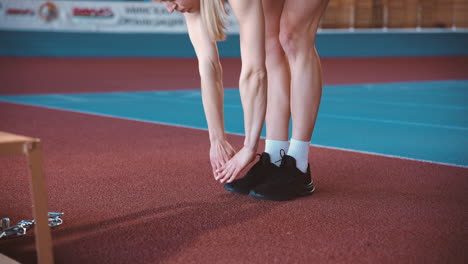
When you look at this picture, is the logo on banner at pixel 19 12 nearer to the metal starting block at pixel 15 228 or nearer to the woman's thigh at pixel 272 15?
the woman's thigh at pixel 272 15

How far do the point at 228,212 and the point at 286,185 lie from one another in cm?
36

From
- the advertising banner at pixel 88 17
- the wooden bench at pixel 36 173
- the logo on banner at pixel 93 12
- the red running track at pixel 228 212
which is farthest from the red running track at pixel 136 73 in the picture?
the wooden bench at pixel 36 173

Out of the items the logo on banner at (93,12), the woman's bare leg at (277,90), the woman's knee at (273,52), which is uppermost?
the woman's knee at (273,52)

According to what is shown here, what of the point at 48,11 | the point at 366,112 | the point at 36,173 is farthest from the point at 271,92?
the point at 48,11

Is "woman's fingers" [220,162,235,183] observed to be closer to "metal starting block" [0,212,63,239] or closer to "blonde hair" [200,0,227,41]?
Answer: "blonde hair" [200,0,227,41]

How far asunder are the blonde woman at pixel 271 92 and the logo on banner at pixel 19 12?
13.6 metres

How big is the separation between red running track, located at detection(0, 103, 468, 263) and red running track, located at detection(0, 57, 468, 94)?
645 cm

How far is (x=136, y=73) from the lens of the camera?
12.7m

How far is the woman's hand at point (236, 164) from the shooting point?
2.60 meters

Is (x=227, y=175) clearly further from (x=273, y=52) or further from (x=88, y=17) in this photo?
(x=88, y=17)

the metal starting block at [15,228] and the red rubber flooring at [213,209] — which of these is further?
the metal starting block at [15,228]

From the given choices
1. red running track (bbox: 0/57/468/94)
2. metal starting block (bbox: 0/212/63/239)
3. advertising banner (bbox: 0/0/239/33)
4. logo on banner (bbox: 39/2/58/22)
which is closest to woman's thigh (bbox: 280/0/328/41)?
metal starting block (bbox: 0/212/63/239)

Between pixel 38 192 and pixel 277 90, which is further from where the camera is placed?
pixel 277 90

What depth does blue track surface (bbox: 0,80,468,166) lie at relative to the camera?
14.0ft
